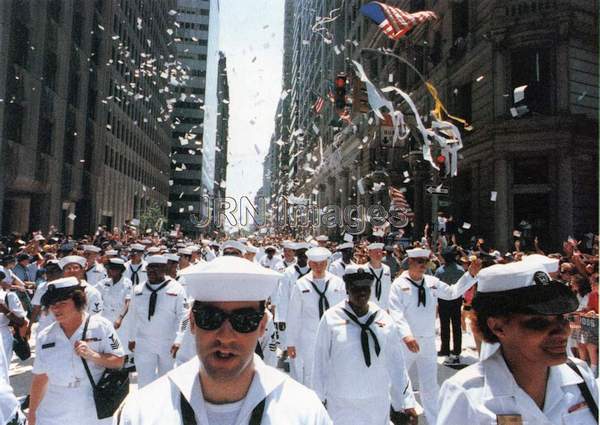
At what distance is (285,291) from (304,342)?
1.68 meters

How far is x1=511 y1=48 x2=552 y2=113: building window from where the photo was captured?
19562 millimetres

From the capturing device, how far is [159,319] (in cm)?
609

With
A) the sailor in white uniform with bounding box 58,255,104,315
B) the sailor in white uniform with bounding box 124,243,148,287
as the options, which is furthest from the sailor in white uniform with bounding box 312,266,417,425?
the sailor in white uniform with bounding box 124,243,148,287

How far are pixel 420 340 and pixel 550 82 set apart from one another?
56.4 ft

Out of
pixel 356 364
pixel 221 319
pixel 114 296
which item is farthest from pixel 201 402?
pixel 114 296

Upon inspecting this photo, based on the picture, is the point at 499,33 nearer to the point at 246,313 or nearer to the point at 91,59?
the point at 246,313

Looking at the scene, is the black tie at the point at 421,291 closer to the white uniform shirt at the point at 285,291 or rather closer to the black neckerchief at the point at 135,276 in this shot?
the white uniform shirt at the point at 285,291

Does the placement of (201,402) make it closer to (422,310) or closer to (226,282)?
(226,282)

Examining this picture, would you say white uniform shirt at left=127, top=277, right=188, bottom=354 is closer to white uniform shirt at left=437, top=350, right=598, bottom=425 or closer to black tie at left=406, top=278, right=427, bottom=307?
black tie at left=406, top=278, right=427, bottom=307

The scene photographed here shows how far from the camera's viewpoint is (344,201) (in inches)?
1799

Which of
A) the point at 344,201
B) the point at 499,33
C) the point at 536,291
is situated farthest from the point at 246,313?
the point at 344,201

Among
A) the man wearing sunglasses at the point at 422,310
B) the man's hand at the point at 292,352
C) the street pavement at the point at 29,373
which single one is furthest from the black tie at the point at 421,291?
the man's hand at the point at 292,352

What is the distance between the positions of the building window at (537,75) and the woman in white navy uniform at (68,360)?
19.8 m

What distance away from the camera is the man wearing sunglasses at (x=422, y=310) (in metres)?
6.08
